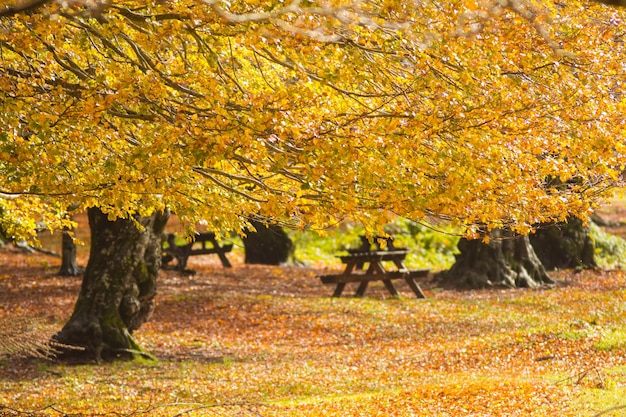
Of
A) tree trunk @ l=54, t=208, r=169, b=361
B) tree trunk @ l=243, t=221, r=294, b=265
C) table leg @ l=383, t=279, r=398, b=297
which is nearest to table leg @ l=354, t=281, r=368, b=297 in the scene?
table leg @ l=383, t=279, r=398, b=297

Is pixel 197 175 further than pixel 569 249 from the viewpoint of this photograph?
No

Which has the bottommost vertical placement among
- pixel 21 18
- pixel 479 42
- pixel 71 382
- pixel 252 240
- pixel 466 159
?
pixel 71 382

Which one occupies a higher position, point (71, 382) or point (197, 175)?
point (197, 175)

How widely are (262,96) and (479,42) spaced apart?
2329 mm

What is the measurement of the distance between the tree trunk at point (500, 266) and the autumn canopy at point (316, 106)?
49.5 feet

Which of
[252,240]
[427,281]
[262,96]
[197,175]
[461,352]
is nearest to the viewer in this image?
[262,96]

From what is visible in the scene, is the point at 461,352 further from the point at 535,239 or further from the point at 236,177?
the point at 535,239

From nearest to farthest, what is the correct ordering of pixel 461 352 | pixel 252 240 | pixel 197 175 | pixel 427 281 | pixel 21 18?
1. pixel 21 18
2. pixel 197 175
3. pixel 461 352
4. pixel 427 281
5. pixel 252 240

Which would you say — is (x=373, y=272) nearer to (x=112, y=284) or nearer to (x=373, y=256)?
(x=373, y=256)

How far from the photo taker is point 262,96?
25.1 ft

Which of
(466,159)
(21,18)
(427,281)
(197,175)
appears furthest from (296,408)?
(427,281)

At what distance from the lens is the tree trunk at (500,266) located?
24.6 metres

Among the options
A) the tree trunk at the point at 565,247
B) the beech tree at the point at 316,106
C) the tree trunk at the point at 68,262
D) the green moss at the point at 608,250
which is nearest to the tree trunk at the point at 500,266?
the tree trunk at the point at 565,247

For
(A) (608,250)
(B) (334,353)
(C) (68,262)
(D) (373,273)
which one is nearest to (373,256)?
(D) (373,273)
